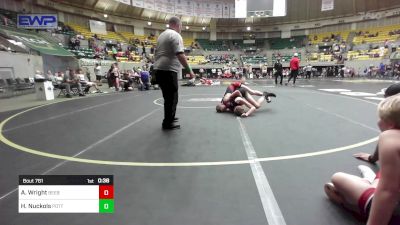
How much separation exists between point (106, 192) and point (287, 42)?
133 feet

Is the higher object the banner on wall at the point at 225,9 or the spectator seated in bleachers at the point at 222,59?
the banner on wall at the point at 225,9

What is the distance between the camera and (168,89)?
3.98 meters

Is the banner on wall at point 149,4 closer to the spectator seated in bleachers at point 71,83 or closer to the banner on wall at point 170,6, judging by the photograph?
the banner on wall at point 170,6

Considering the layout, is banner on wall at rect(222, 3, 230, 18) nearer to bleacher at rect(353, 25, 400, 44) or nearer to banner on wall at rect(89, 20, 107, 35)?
bleacher at rect(353, 25, 400, 44)

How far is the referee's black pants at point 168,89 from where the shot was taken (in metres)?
3.94

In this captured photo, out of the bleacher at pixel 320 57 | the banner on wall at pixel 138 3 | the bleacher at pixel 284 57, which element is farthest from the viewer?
the bleacher at pixel 284 57

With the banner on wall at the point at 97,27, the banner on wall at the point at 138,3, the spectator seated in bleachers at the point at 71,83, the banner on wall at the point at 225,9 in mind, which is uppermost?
the banner on wall at the point at 225,9

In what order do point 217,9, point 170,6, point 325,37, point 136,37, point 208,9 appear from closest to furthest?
point 136,37 < point 170,6 < point 325,37 < point 208,9 < point 217,9

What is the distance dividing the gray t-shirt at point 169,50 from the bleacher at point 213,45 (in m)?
35.1

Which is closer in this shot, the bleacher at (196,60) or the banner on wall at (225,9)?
the bleacher at (196,60)

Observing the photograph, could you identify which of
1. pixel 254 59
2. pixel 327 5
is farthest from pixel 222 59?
pixel 327 5

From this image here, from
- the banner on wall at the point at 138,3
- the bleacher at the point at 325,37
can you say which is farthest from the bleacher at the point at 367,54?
the banner on wall at the point at 138,3

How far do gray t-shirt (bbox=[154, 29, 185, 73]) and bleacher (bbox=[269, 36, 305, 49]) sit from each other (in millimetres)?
36380
